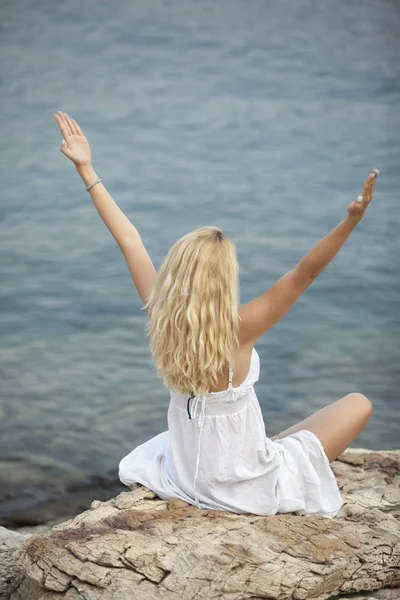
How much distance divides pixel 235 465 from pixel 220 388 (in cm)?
25

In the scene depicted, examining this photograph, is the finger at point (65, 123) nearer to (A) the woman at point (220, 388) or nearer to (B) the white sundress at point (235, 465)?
(A) the woman at point (220, 388)

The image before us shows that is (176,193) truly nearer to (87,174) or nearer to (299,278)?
(87,174)

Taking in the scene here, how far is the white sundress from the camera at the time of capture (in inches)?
108

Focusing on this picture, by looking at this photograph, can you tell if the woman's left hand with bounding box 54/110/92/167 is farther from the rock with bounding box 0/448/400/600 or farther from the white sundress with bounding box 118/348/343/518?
the rock with bounding box 0/448/400/600

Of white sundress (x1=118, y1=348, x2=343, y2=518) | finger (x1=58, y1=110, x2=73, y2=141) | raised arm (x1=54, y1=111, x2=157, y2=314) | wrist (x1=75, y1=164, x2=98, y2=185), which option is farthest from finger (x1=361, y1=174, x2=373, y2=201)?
finger (x1=58, y1=110, x2=73, y2=141)

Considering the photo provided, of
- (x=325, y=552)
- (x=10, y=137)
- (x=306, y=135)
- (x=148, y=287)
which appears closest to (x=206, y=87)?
(x=306, y=135)

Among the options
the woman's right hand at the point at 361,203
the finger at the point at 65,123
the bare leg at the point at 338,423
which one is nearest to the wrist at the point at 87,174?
the finger at the point at 65,123

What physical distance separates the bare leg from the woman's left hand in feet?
3.84

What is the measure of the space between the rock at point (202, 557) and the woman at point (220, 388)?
10cm

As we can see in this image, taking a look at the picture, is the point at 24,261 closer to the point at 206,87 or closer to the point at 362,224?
the point at 362,224

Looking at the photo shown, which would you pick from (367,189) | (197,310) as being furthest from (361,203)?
(197,310)

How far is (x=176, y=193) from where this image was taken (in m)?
7.65

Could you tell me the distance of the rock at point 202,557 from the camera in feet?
7.96

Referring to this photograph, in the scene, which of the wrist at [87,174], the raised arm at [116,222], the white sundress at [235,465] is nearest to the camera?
the white sundress at [235,465]
